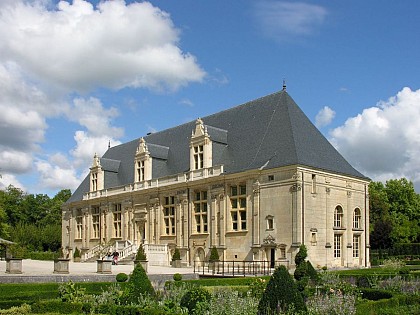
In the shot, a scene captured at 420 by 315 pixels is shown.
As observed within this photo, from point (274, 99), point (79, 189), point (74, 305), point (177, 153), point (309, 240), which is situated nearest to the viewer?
point (74, 305)

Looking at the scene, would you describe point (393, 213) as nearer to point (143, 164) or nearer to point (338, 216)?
point (338, 216)

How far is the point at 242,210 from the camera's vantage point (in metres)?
37.7

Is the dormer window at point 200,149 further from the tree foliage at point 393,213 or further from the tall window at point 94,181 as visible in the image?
the tree foliage at point 393,213

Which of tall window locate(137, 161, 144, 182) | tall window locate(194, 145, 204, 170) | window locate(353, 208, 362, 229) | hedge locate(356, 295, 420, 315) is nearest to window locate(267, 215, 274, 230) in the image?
window locate(353, 208, 362, 229)

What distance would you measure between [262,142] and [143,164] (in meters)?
13.2

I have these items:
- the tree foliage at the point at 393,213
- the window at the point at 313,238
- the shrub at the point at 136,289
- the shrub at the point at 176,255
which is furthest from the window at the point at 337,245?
the tree foliage at the point at 393,213

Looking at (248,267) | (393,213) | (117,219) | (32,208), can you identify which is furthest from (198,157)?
(32,208)

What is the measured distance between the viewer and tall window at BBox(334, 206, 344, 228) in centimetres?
3647

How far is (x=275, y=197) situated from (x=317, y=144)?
5.32 meters

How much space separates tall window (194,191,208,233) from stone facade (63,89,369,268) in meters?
0.07

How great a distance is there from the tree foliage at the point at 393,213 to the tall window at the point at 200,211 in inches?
1108

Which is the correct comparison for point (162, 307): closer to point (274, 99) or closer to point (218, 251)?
point (218, 251)

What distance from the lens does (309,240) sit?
111ft

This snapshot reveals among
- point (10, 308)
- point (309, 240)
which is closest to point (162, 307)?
point (10, 308)
